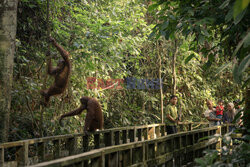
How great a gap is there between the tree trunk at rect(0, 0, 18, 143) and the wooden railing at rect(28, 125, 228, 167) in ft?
3.82

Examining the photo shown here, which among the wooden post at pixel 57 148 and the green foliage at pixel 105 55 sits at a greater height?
the green foliage at pixel 105 55

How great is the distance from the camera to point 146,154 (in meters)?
3.28

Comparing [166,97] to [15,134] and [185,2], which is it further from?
[185,2]

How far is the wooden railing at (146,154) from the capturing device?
7.71 feet

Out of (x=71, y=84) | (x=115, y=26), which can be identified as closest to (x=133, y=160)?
(x=115, y=26)

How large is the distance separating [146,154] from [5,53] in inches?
79.7

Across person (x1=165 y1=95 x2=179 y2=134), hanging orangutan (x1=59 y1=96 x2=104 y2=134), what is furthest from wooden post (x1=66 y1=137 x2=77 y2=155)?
person (x1=165 y1=95 x2=179 y2=134)

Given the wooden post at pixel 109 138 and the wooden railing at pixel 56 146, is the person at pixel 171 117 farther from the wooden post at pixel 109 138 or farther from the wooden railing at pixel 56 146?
the wooden post at pixel 109 138

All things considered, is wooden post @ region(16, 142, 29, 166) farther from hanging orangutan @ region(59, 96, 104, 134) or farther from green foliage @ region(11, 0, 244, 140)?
hanging orangutan @ region(59, 96, 104, 134)

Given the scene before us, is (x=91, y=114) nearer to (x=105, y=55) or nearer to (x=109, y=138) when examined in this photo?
(x=109, y=138)

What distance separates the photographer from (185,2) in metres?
3.12

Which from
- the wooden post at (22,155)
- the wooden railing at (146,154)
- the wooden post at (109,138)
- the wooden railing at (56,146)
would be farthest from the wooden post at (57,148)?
the wooden post at (109,138)

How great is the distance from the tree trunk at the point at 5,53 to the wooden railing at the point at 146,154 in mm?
1163

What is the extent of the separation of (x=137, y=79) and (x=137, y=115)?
108 centimetres
